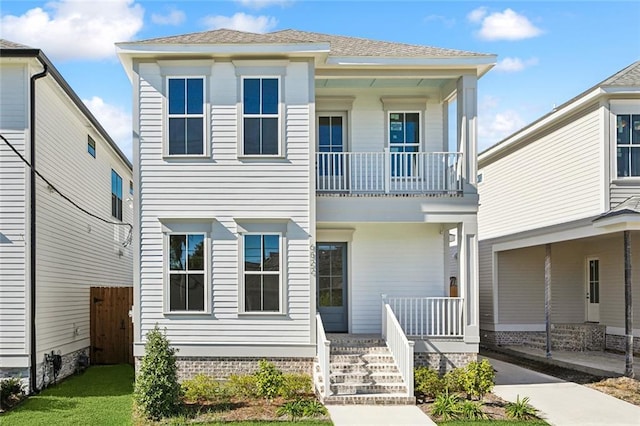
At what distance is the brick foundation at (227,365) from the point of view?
12.5 metres

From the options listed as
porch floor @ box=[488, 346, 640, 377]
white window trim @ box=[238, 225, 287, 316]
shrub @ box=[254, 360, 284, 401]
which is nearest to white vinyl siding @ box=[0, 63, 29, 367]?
white window trim @ box=[238, 225, 287, 316]

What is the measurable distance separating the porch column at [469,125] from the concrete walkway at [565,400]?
431 cm

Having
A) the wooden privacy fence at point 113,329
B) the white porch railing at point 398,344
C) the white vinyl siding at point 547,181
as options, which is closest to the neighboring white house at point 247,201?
the white porch railing at point 398,344

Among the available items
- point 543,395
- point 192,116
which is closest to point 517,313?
point 543,395

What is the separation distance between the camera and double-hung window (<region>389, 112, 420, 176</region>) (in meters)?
14.8

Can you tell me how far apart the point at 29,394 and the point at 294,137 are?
7107mm

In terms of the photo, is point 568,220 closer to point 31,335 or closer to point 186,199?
point 186,199

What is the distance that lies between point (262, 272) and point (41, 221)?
4.69 meters

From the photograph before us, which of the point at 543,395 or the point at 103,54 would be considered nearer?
the point at 543,395

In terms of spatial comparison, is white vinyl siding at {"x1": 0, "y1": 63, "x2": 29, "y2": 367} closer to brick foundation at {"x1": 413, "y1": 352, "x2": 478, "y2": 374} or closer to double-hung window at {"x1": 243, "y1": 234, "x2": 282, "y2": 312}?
double-hung window at {"x1": 243, "y1": 234, "x2": 282, "y2": 312}

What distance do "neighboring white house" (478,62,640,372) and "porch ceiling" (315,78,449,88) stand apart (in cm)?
392

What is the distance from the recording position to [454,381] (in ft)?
40.0

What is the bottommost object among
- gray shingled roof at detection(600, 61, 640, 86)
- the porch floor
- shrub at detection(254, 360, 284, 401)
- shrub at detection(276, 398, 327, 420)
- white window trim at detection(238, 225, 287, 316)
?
the porch floor

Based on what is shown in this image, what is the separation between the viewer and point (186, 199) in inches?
501
